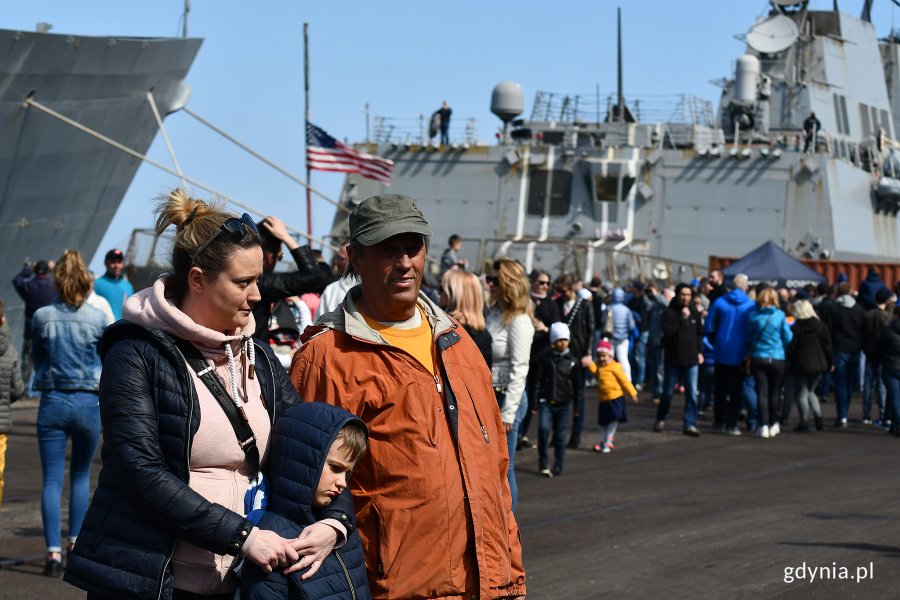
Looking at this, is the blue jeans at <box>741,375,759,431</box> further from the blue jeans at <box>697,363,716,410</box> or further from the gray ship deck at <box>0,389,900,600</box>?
the blue jeans at <box>697,363,716,410</box>

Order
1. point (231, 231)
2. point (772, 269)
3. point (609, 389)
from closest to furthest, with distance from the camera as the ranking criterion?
point (231, 231) → point (609, 389) → point (772, 269)

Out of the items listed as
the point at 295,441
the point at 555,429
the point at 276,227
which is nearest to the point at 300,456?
the point at 295,441

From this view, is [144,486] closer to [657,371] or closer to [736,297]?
[736,297]

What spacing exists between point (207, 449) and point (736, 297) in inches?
490

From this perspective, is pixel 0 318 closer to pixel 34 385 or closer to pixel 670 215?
pixel 34 385

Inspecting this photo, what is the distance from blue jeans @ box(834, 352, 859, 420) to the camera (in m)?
16.3

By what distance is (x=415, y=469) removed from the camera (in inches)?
152

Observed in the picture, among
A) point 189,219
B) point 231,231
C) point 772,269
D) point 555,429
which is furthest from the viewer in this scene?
point 772,269

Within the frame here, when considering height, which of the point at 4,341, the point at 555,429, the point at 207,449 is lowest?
the point at 555,429

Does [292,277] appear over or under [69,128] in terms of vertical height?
under

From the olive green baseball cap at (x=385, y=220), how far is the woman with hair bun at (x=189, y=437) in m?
0.41

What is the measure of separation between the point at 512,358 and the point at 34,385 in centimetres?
328

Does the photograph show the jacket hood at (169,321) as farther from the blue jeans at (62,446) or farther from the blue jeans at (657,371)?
the blue jeans at (657,371)

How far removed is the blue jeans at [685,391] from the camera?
591 inches
